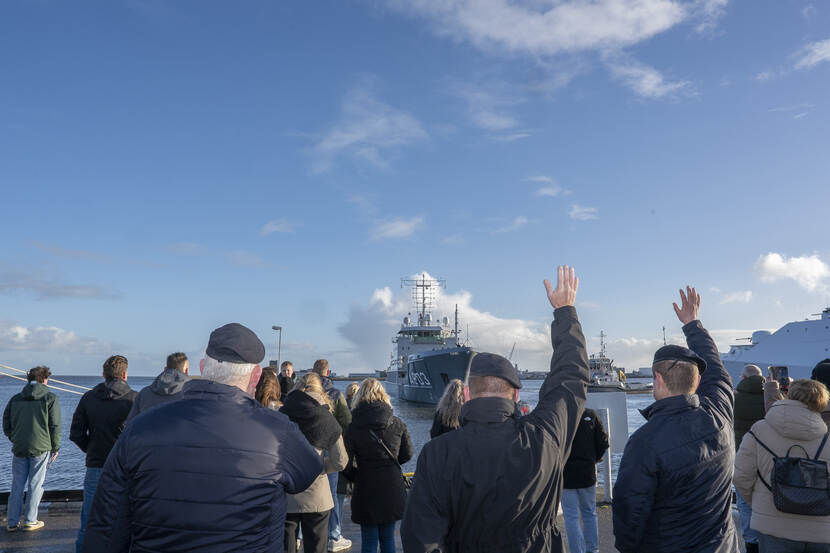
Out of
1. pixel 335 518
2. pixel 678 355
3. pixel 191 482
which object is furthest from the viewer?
pixel 335 518

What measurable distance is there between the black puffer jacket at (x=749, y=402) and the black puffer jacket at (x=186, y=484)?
20.6 ft

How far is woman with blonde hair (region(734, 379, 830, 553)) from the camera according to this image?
3.46 meters

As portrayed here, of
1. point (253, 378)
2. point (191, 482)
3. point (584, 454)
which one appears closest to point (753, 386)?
point (584, 454)

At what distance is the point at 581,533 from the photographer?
5477mm

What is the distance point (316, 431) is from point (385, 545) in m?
1.25

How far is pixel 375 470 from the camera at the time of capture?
15.7ft

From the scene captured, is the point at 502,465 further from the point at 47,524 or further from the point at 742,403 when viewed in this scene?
the point at 47,524

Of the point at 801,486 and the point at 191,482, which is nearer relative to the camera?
the point at 191,482

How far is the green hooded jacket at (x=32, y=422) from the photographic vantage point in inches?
255

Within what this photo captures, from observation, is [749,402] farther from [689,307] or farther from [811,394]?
[689,307]

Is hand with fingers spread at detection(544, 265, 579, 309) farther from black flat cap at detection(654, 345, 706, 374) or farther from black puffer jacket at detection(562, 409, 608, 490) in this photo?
black puffer jacket at detection(562, 409, 608, 490)

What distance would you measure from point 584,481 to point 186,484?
4447 millimetres

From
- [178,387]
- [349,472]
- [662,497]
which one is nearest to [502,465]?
[662,497]

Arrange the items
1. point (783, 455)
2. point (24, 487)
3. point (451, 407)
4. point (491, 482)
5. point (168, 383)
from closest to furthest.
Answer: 1. point (491, 482)
2. point (783, 455)
3. point (451, 407)
4. point (168, 383)
5. point (24, 487)
